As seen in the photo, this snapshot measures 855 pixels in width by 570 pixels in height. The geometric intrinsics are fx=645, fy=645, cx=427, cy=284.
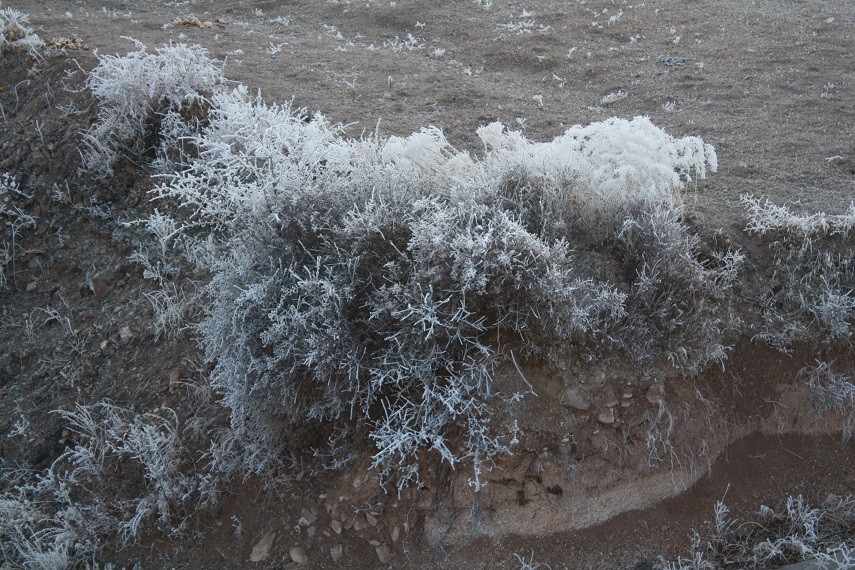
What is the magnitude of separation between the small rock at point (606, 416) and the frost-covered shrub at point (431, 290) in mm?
312

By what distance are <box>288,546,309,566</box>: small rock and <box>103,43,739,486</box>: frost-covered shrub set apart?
462mm

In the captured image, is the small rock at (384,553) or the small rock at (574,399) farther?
the small rock at (574,399)

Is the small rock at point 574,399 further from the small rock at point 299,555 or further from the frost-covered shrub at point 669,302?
the small rock at point 299,555

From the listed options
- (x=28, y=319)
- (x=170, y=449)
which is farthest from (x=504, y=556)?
(x=28, y=319)

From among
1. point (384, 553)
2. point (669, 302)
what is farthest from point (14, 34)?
point (669, 302)

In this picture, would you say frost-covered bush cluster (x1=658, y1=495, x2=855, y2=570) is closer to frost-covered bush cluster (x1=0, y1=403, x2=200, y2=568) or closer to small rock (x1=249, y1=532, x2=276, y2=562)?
small rock (x1=249, y1=532, x2=276, y2=562)

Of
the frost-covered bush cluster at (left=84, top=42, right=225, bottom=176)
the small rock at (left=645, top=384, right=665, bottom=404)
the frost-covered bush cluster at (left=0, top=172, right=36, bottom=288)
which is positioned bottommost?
the small rock at (left=645, top=384, right=665, bottom=404)

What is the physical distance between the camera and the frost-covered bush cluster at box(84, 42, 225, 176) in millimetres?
5246

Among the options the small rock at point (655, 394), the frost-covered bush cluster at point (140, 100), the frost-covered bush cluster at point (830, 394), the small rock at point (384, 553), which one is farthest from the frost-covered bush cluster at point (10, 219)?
the frost-covered bush cluster at point (830, 394)

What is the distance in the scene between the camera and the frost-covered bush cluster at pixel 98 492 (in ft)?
11.1

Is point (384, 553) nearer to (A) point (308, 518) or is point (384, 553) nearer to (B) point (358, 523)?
(B) point (358, 523)

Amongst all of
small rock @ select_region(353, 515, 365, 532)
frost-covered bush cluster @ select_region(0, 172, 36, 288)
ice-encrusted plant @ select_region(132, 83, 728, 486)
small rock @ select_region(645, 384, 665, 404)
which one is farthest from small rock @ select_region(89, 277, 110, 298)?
small rock @ select_region(645, 384, 665, 404)

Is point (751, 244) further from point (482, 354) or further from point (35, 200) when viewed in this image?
point (35, 200)

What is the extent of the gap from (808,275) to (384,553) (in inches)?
115
